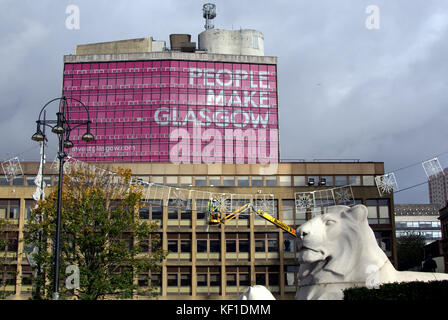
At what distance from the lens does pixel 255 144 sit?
316ft

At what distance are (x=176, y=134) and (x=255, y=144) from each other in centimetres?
1284

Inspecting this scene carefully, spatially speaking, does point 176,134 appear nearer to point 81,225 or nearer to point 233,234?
point 233,234

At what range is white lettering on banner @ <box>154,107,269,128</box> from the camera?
94500 mm

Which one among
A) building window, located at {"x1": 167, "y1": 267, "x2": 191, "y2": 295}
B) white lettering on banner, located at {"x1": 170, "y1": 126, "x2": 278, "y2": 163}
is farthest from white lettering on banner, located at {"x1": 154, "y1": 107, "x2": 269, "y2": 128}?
building window, located at {"x1": 167, "y1": 267, "x2": 191, "y2": 295}

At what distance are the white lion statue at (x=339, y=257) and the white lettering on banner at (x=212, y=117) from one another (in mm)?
80286

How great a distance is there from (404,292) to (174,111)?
8523 cm

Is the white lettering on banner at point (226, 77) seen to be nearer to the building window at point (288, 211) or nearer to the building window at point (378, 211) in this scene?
the building window at point (288, 211)

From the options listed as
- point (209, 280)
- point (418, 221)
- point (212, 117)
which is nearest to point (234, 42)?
point (212, 117)

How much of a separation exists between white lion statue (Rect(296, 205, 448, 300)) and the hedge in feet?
9.09

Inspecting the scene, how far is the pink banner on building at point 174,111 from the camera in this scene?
3693 inches

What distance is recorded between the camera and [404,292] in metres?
10.9

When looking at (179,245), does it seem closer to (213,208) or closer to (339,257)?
(213,208)

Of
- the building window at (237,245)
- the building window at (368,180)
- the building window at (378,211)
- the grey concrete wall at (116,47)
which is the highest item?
the grey concrete wall at (116,47)

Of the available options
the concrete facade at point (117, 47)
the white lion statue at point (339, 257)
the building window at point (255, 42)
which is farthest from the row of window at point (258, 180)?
the white lion statue at point (339, 257)
